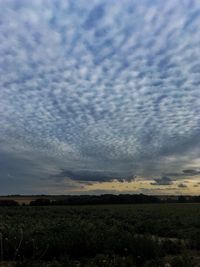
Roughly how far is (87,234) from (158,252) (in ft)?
8.31

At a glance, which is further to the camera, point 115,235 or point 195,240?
point 195,240

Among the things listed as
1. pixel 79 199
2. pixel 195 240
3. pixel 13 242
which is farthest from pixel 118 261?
pixel 79 199

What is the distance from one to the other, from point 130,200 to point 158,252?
409 ft

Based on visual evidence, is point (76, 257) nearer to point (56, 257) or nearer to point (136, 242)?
point (56, 257)

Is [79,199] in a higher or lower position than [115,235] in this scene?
higher

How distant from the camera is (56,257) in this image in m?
13.8

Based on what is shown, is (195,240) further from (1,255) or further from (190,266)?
(1,255)

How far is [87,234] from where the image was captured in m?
15.6

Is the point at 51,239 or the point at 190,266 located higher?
the point at 51,239

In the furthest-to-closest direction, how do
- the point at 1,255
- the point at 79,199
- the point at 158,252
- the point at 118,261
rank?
1. the point at 79,199
2. the point at 158,252
3. the point at 1,255
4. the point at 118,261

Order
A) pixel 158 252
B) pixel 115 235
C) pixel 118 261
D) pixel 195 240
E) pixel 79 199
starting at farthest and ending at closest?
pixel 79 199 → pixel 195 240 → pixel 115 235 → pixel 158 252 → pixel 118 261

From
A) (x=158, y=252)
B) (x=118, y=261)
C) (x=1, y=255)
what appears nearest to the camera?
(x=118, y=261)

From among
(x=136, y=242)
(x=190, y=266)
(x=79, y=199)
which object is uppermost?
(x=79, y=199)

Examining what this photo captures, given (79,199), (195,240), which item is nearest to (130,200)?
(79,199)
